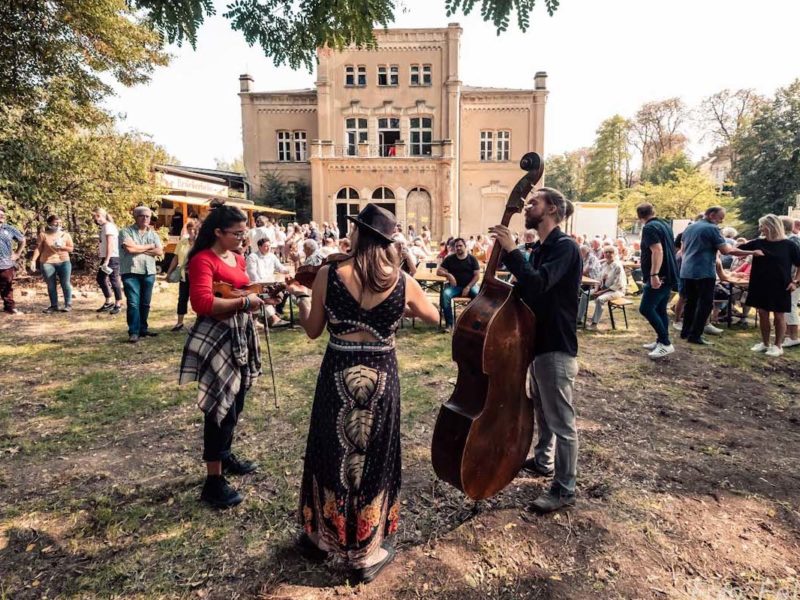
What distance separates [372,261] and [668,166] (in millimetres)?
44931

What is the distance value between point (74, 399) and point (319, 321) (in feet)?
13.5

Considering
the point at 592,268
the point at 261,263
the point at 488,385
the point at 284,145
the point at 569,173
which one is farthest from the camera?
the point at 569,173

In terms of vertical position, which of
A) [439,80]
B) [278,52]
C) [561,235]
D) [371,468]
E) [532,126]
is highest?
[439,80]

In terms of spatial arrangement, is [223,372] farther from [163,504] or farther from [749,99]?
[749,99]

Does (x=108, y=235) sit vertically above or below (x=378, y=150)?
below

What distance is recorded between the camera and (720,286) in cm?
841

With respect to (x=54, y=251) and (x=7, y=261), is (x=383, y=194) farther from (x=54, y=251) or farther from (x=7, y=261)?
(x=7, y=261)

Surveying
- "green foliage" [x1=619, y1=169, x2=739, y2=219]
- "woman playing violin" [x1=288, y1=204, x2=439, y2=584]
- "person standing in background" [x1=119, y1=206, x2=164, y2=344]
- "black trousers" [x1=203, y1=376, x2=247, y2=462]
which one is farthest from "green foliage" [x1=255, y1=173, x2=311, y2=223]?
"woman playing violin" [x1=288, y1=204, x2=439, y2=584]

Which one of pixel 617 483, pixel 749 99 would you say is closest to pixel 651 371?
pixel 617 483

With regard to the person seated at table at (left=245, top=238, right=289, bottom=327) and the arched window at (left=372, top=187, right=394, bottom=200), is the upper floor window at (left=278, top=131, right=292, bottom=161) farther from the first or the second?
the person seated at table at (left=245, top=238, right=289, bottom=327)

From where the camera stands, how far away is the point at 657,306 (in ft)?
21.2

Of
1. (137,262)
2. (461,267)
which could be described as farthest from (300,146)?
(137,262)

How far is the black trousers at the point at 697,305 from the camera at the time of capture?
23.1 feet

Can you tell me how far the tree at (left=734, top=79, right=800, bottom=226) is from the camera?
86.0 ft
